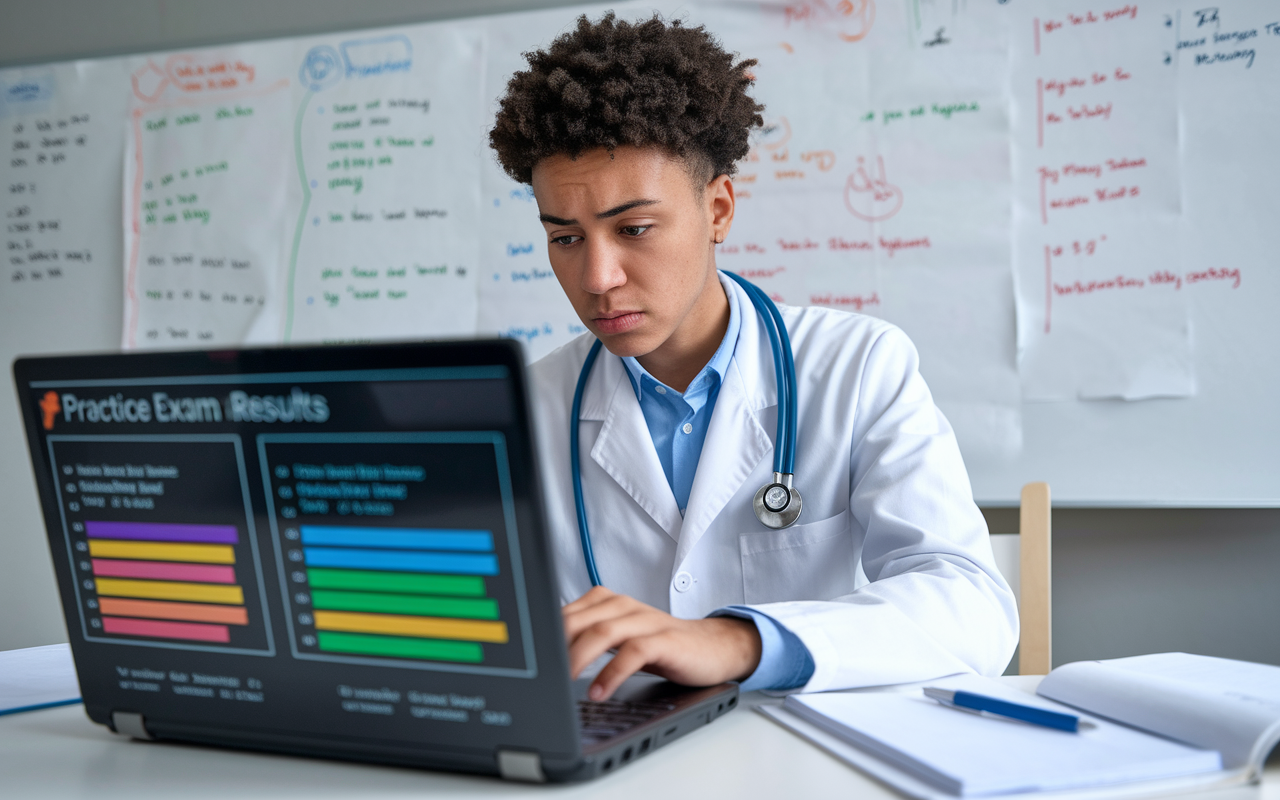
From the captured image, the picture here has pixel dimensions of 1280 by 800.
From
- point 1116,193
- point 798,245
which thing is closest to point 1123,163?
point 1116,193

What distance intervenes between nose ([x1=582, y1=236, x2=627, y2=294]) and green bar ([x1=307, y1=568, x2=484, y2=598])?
615mm

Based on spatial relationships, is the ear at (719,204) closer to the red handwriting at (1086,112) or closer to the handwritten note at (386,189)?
the red handwriting at (1086,112)

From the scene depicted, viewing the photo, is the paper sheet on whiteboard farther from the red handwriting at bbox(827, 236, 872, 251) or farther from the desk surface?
the desk surface

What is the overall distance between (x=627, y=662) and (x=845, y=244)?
61.0 inches

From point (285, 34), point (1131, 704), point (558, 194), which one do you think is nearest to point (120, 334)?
point (285, 34)

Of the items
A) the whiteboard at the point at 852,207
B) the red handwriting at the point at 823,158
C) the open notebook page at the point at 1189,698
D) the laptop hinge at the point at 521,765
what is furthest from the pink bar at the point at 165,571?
the red handwriting at the point at 823,158

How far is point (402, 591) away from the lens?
1.75 feet

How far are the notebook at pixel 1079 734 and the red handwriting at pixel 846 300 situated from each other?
134 cm

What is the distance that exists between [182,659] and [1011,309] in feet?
5.63

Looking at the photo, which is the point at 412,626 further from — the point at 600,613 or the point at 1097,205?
the point at 1097,205

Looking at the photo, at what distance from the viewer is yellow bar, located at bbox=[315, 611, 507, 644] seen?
0.51 meters

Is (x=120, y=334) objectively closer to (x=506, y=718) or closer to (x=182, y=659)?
(x=182, y=659)

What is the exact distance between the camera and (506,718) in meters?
0.52

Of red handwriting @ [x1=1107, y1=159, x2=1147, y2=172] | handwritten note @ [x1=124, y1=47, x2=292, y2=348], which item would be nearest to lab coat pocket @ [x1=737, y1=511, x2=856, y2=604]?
red handwriting @ [x1=1107, y1=159, x2=1147, y2=172]
